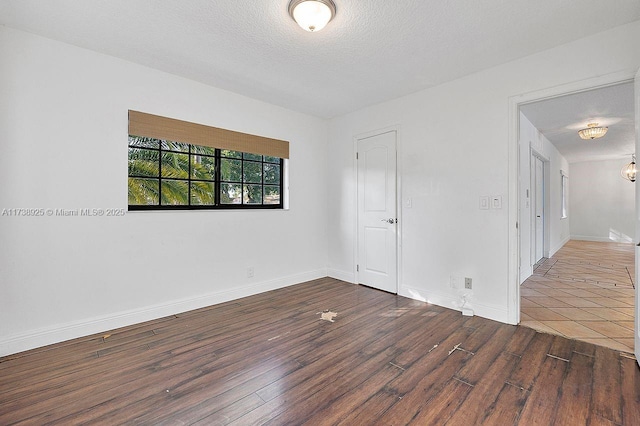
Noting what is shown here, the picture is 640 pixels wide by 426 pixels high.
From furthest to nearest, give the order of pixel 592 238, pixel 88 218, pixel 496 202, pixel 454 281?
pixel 592 238 < pixel 454 281 < pixel 496 202 < pixel 88 218

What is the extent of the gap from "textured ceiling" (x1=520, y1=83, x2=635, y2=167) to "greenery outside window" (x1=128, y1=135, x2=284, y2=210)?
131 inches

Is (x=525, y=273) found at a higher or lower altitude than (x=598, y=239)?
lower

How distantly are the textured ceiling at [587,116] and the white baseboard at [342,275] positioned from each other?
3.04 meters

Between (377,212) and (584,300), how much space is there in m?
2.68

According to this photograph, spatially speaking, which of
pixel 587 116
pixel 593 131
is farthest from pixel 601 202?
pixel 587 116

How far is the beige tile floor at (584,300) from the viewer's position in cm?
268

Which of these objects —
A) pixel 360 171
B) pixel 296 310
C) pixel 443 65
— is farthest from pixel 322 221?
pixel 443 65

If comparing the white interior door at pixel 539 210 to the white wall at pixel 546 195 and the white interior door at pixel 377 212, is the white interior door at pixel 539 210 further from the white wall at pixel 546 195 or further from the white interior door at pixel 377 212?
the white interior door at pixel 377 212

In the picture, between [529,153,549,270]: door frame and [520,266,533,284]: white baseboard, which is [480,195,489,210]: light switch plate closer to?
[520,266,533,284]: white baseboard

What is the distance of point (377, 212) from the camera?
4066mm

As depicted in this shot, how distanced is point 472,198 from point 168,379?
10.3 feet

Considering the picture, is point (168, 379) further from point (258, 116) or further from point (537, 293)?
point (537, 293)

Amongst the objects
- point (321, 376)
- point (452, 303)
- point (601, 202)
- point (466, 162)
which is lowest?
point (321, 376)

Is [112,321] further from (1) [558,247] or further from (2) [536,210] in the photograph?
(1) [558,247]
